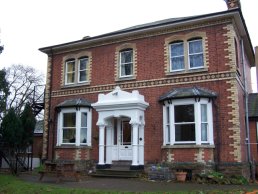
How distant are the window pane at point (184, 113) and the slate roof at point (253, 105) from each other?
153 inches

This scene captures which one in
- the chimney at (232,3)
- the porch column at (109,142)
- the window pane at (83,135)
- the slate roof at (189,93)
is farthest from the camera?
the window pane at (83,135)

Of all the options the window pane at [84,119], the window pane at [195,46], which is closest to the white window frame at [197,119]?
the window pane at [195,46]

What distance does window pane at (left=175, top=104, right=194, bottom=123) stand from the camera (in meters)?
15.4

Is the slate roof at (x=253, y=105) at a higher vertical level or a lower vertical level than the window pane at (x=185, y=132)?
higher

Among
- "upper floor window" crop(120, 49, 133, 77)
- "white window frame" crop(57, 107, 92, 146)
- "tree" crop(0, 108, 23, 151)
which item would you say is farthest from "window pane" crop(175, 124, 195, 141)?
"tree" crop(0, 108, 23, 151)

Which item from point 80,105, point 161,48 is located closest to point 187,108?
point 161,48

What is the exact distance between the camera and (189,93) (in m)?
15.2

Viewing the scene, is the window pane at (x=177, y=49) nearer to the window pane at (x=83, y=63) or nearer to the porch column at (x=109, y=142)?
the porch column at (x=109, y=142)

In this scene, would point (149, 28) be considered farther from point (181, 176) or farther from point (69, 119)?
point (181, 176)

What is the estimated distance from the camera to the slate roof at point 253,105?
1720 cm

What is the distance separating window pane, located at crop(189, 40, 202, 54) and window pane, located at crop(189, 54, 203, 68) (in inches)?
8.4

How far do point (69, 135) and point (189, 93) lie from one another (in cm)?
761

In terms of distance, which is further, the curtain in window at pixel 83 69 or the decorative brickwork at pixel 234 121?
the curtain in window at pixel 83 69

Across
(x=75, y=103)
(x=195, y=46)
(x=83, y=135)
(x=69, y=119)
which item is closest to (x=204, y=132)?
(x=195, y=46)
